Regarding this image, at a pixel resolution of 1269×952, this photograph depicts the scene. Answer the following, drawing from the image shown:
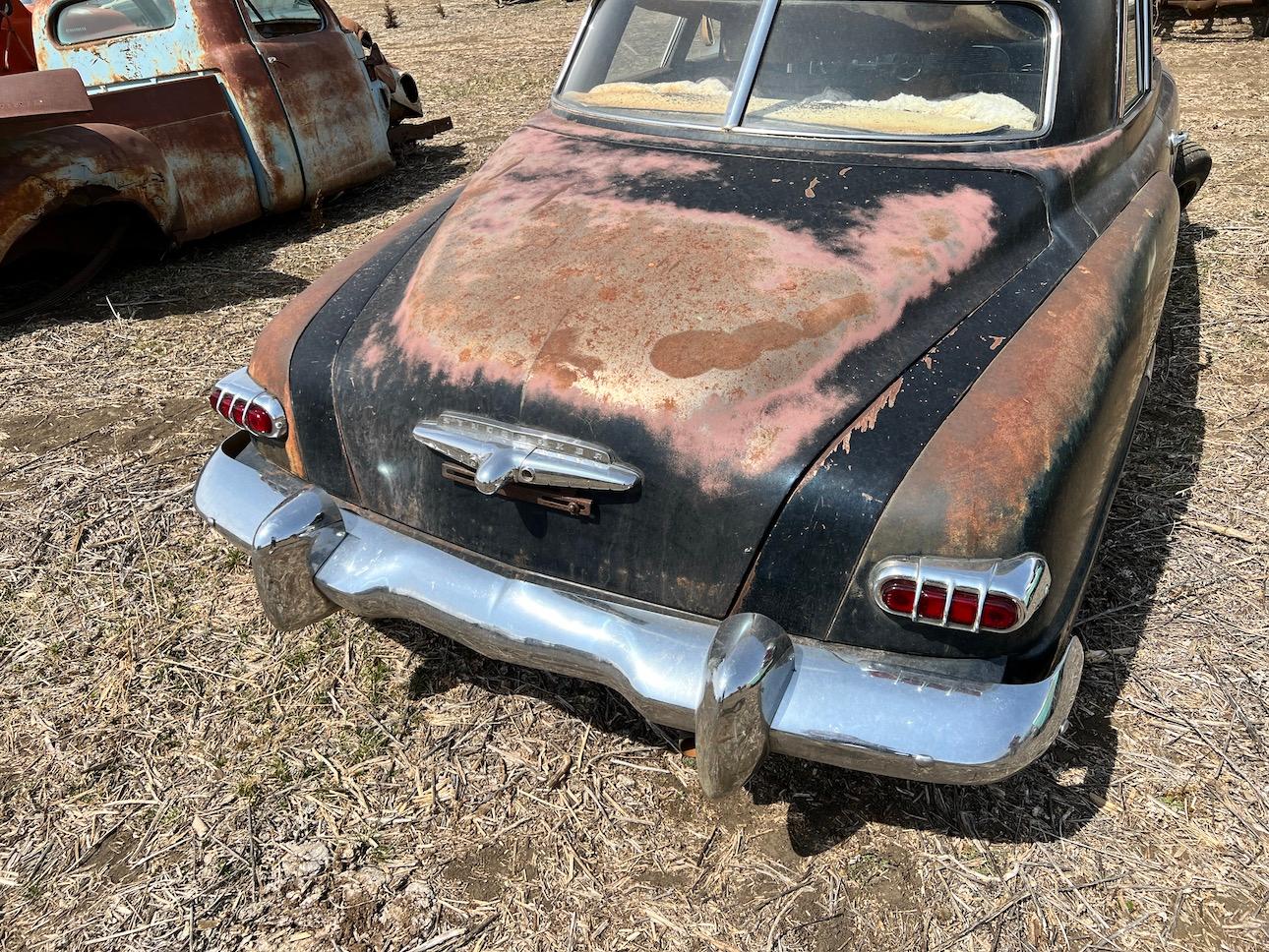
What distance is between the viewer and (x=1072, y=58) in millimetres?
2518

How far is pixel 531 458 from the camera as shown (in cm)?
183

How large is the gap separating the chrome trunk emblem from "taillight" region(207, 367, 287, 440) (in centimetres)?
56

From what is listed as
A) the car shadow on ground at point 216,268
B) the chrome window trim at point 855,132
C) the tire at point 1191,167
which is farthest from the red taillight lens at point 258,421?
the tire at point 1191,167

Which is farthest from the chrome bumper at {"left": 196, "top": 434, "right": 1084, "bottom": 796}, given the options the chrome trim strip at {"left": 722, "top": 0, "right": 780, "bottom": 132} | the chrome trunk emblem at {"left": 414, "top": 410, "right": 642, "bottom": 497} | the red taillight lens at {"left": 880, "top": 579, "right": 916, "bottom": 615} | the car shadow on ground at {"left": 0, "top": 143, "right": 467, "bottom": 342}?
the car shadow on ground at {"left": 0, "top": 143, "right": 467, "bottom": 342}

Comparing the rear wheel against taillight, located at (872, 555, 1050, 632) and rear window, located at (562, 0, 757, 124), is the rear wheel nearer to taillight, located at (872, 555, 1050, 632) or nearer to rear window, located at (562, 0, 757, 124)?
rear window, located at (562, 0, 757, 124)

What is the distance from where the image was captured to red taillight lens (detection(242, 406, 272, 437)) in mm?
2244

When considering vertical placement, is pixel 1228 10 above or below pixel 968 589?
below

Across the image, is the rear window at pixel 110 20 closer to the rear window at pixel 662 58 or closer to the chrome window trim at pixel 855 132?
the rear window at pixel 662 58

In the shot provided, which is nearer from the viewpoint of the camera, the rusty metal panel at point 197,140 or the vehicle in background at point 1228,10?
the rusty metal panel at point 197,140

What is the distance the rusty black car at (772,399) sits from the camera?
66.4 inches

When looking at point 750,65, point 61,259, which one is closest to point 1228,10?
point 750,65

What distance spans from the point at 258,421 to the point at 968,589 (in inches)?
66.2

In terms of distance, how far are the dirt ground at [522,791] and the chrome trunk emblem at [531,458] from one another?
82 cm

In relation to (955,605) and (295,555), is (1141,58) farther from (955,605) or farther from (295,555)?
(295,555)
